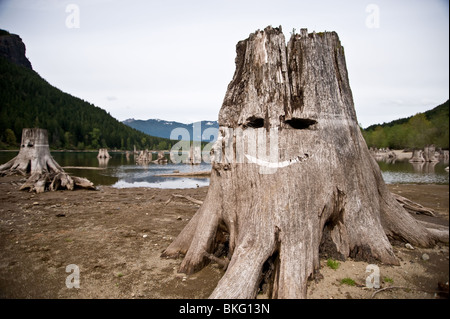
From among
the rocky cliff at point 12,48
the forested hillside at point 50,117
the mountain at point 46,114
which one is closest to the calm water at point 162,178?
the forested hillside at point 50,117

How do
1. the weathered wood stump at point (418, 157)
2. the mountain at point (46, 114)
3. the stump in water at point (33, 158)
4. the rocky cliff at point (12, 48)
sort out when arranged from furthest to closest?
the rocky cliff at point (12, 48) → the mountain at point (46, 114) → the weathered wood stump at point (418, 157) → the stump in water at point (33, 158)

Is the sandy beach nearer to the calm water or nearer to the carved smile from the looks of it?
the carved smile

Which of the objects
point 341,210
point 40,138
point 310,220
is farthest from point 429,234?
point 40,138

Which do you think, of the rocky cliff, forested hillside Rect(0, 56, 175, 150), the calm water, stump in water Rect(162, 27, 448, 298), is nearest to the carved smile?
stump in water Rect(162, 27, 448, 298)

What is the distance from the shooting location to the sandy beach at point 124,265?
12.0 ft

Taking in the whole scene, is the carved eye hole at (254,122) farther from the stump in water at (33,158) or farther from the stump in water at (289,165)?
the stump in water at (33,158)

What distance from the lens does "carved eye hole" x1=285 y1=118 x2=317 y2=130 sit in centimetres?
444

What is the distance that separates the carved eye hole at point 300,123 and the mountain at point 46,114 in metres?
101

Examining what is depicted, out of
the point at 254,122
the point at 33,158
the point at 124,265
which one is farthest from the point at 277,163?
the point at 33,158

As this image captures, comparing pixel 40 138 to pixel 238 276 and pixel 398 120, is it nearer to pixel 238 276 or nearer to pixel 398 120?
pixel 238 276

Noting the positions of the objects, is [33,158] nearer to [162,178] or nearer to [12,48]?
[162,178]

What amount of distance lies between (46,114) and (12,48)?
75071 millimetres

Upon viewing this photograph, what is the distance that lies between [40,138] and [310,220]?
18.2 meters

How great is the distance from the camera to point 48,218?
7.60m
